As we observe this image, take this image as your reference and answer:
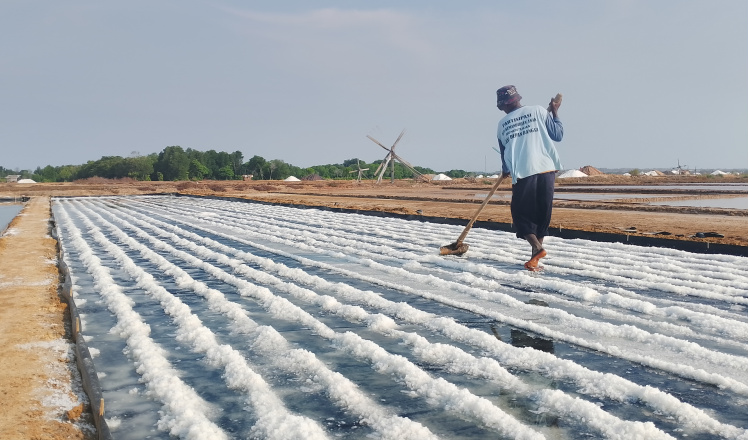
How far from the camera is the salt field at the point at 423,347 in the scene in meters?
1.94

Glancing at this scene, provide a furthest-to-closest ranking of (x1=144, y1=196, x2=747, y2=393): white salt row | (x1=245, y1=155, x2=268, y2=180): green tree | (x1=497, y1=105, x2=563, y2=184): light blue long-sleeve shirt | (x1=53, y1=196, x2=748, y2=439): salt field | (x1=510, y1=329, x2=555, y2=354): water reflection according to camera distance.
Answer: (x1=245, y1=155, x2=268, y2=180): green tree → (x1=497, y1=105, x2=563, y2=184): light blue long-sleeve shirt → (x1=510, y1=329, x2=555, y2=354): water reflection → (x1=144, y1=196, x2=747, y2=393): white salt row → (x1=53, y1=196, x2=748, y2=439): salt field

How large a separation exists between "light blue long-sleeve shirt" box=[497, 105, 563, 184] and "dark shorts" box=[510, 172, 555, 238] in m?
0.07

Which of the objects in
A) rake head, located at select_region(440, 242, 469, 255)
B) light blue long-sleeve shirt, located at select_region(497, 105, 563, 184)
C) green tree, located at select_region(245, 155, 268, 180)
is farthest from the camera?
green tree, located at select_region(245, 155, 268, 180)

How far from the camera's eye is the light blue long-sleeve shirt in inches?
184

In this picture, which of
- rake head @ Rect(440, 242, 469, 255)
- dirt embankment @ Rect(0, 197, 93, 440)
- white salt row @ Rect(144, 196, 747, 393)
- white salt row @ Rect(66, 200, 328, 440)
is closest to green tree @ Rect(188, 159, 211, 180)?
dirt embankment @ Rect(0, 197, 93, 440)

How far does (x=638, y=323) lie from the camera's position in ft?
10.2

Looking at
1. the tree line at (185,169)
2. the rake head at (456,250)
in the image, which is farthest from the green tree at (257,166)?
the rake head at (456,250)

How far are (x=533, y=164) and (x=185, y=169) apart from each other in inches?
2834

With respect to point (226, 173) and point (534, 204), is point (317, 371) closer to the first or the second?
point (534, 204)

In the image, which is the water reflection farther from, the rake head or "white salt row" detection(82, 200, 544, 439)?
the rake head

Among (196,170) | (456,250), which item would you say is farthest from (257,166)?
(456,250)

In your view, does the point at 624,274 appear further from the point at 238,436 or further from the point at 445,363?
the point at 238,436

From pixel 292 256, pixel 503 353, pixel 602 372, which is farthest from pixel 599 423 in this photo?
pixel 292 256

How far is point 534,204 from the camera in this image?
473cm
